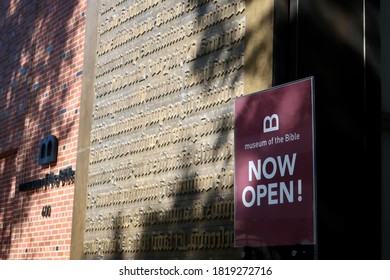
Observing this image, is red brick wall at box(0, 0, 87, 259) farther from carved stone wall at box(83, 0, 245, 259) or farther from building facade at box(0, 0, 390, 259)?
carved stone wall at box(83, 0, 245, 259)

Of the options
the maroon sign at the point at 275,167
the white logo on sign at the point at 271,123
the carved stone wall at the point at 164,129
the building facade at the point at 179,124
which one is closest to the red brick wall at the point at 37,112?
the building facade at the point at 179,124

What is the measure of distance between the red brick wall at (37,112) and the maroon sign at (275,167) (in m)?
4.70

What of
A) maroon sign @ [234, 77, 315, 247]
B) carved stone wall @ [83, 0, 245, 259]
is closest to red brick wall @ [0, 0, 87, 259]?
carved stone wall @ [83, 0, 245, 259]

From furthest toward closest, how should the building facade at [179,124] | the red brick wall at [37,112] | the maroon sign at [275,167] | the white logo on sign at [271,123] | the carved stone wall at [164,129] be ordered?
the red brick wall at [37,112]
the carved stone wall at [164,129]
the building facade at [179,124]
the white logo on sign at [271,123]
the maroon sign at [275,167]

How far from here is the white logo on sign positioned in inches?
225

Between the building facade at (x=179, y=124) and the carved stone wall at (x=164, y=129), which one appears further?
the carved stone wall at (x=164, y=129)

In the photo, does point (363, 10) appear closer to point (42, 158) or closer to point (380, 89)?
point (380, 89)

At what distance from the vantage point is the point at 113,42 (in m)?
9.91

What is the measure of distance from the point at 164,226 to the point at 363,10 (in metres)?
2.90

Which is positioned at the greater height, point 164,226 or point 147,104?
point 147,104

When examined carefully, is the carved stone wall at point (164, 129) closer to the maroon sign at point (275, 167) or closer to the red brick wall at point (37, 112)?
the red brick wall at point (37, 112)

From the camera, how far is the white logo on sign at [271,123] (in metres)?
5.73

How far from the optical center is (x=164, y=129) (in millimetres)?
8555
